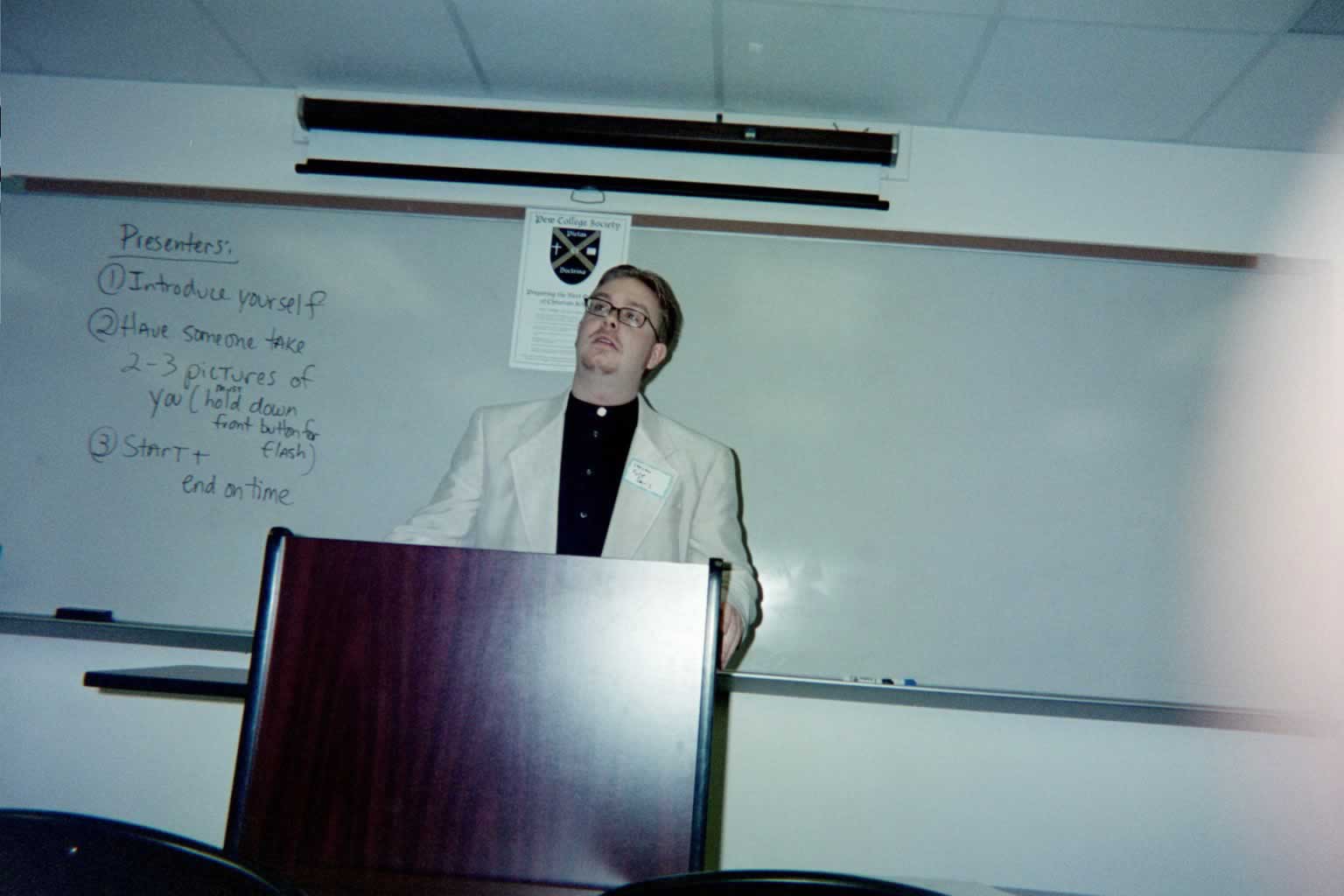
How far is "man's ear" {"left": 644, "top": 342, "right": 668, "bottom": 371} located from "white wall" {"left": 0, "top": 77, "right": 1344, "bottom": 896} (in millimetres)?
537

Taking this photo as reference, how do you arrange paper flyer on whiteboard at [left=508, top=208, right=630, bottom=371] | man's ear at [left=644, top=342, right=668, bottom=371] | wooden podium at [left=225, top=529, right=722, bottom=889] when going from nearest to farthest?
wooden podium at [left=225, top=529, right=722, bottom=889] < man's ear at [left=644, top=342, right=668, bottom=371] < paper flyer on whiteboard at [left=508, top=208, right=630, bottom=371]

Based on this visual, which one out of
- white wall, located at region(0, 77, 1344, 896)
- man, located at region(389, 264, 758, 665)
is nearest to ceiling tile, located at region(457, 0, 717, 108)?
white wall, located at region(0, 77, 1344, 896)

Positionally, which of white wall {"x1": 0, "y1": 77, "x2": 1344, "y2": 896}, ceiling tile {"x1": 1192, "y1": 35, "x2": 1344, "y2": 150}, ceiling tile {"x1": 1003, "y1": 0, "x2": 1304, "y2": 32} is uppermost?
ceiling tile {"x1": 1003, "y1": 0, "x2": 1304, "y2": 32}

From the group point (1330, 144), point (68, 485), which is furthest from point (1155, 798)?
point (68, 485)

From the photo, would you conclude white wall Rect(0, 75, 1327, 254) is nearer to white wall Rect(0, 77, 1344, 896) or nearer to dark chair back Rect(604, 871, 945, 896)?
white wall Rect(0, 77, 1344, 896)

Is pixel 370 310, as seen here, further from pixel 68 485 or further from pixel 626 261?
pixel 68 485

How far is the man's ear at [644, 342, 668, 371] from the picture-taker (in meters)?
2.25

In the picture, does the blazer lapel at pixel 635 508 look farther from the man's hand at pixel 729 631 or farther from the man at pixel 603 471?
the man's hand at pixel 729 631

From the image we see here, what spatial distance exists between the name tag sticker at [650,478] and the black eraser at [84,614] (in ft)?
5.23

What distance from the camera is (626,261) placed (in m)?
2.59

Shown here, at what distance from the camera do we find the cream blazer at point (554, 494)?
6.28 ft

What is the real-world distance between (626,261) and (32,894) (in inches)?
89.2

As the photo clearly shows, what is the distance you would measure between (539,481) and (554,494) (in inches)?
1.8

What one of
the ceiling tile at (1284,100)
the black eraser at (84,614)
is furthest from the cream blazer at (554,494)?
the ceiling tile at (1284,100)
